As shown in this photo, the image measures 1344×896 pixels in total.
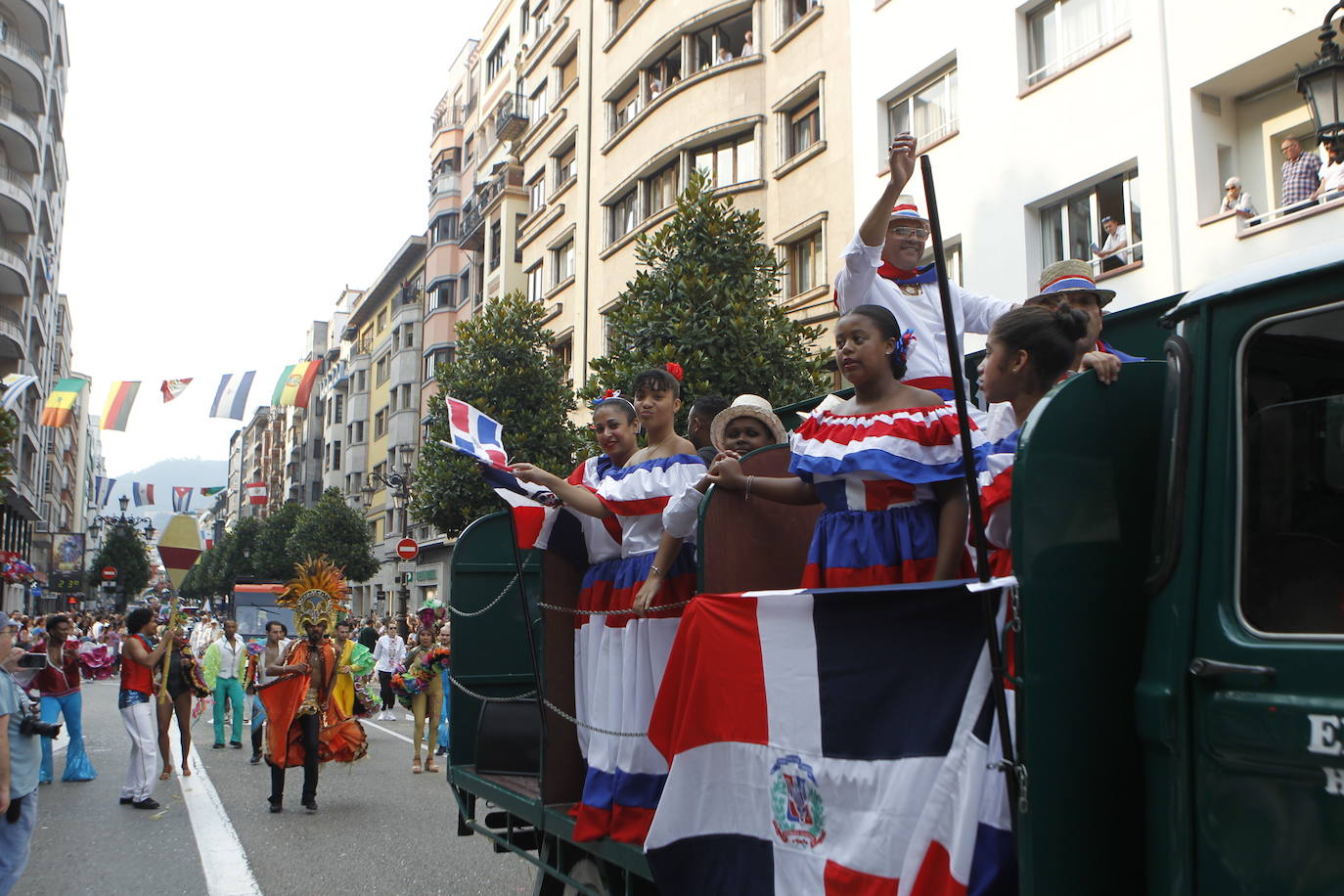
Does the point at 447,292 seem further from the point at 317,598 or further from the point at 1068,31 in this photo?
the point at 317,598

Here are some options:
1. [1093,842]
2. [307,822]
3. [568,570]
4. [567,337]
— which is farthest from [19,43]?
[1093,842]

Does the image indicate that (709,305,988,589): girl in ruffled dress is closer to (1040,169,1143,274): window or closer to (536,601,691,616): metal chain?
(536,601,691,616): metal chain

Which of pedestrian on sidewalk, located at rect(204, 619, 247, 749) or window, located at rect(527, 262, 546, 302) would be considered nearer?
pedestrian on sidewalk, located at rect(204, 619, 247, 749)

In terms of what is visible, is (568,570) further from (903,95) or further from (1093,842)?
(903,95)

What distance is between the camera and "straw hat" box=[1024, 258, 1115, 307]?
4215 mm

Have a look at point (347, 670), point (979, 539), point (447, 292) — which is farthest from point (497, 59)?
point (979, 539)

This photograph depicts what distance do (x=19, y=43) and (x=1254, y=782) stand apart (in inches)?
2087

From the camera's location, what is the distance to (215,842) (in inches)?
367

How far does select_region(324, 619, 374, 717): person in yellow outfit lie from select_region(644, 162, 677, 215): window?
14483 millimetres

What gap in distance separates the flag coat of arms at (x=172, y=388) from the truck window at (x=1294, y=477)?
4566 cm

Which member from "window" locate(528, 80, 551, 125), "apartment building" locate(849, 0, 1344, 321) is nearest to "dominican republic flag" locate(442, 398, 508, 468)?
"apartment building" locate(849, 0, 1344, 321)

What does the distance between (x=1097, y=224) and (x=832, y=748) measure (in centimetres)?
1291

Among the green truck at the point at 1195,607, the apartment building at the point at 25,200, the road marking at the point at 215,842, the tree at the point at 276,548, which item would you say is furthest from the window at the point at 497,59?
the green truck at the point at 1195,607

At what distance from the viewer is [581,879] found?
4.57 m
